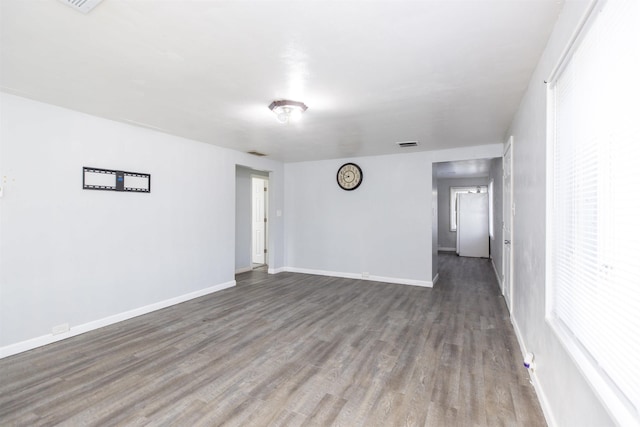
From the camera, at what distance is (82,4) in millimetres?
1505

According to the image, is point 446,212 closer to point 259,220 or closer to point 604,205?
point 259,220

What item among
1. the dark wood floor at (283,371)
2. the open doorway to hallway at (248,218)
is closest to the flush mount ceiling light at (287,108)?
the dark wood floor at (283,371)

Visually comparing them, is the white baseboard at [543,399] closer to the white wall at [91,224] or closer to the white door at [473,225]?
the white wall at [91,224]

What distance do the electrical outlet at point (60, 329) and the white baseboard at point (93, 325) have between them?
3cm

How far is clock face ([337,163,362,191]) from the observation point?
18.8ft

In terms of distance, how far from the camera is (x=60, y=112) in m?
3.03

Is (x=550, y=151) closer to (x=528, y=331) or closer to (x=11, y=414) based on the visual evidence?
(x=528, y=331)

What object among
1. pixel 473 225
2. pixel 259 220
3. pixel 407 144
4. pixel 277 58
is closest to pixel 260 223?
pixel 259 220

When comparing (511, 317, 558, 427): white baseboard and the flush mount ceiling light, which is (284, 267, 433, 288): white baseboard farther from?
the flush mount ceiling light

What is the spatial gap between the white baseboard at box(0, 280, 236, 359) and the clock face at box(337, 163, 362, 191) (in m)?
3.03

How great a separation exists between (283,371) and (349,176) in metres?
4.02

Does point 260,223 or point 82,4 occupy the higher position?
point 82,4

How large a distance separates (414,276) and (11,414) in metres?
4.96

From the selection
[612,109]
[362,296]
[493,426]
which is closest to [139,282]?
[362,296]
